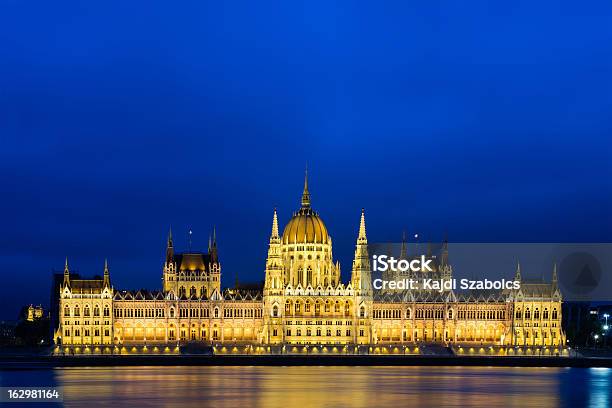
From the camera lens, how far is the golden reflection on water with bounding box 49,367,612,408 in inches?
4232

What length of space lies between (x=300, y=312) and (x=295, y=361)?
822 inches

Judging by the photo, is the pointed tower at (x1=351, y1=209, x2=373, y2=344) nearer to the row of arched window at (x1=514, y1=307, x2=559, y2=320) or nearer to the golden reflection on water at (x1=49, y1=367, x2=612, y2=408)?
the row of arched window at (x1=514, y1=307, x2=559, y2=320)

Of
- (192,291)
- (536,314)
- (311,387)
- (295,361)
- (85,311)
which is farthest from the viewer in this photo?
(192,291)

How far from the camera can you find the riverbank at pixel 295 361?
165250mm

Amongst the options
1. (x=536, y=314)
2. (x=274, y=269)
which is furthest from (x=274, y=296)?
(x=536, y=314)

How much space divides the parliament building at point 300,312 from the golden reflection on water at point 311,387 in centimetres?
3070

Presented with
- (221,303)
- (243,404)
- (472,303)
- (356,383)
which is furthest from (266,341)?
(243,404)

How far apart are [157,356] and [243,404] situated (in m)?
73.6

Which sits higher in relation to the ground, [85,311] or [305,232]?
[305,232]

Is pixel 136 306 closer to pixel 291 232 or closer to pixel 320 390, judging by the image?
pixel 291 232

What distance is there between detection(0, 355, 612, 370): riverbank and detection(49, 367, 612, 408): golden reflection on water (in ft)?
27.1

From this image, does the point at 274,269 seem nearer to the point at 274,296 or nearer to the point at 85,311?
the point at 274,296

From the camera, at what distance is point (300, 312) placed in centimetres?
19088

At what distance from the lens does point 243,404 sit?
343 feet
